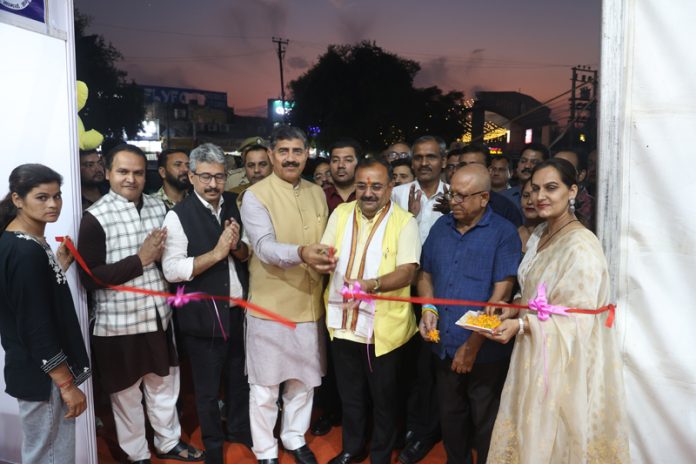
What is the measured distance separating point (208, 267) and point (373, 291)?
3.61 ft

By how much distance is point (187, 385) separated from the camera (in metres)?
5.06

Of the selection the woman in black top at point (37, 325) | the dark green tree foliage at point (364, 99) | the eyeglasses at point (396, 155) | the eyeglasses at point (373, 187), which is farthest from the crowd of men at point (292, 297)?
the dark green tree foliage at point (364, 99)

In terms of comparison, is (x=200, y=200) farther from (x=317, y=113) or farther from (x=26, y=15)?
(x=317, y=113)

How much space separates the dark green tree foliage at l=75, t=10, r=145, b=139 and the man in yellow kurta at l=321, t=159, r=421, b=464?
686 inches

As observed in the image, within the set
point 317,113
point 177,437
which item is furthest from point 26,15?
point 317,113

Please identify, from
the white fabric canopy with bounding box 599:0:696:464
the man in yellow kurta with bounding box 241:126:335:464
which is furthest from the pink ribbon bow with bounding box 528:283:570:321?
the man in yellow kurta with bounding box 241:126:335:464

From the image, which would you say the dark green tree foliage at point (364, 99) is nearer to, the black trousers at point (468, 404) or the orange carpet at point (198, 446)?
the orange carpet at point (198, 446)

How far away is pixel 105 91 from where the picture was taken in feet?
61.5

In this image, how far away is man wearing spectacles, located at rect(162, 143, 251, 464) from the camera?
A: 335cm

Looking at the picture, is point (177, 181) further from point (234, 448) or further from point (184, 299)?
point (234, 448)

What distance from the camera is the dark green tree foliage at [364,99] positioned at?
1959cm

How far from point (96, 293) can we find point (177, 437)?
1.29 metres

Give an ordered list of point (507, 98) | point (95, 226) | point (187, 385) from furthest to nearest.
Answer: point (507, 98)
point (187, 385)
point (95, 226)

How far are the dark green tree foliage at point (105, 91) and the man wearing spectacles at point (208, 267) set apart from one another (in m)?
16.8
